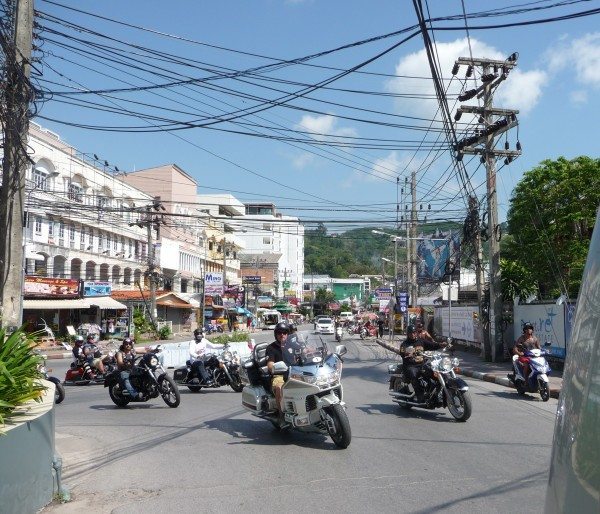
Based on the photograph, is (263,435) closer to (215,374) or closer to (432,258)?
(215,374)

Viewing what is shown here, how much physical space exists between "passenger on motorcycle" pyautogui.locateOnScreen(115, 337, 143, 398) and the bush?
254 inches

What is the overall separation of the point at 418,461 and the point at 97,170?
139ft

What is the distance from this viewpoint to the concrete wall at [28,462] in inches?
202

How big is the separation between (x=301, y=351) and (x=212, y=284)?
49.5m

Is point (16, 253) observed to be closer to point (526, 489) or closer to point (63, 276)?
point (526, 489)

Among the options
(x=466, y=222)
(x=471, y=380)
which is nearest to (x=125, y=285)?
(x=466, y=222)

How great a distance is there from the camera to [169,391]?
12812 mm

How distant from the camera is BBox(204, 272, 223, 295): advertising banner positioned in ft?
188

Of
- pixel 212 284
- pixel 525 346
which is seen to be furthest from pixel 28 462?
pixel 212 284

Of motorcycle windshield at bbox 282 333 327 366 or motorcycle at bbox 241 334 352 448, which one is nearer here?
motorcycle at bbox 241 334 352 448

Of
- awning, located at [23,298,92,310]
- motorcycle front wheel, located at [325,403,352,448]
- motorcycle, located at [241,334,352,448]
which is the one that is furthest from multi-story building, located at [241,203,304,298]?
motorcycle front wheel, located at [325,403,352,448]

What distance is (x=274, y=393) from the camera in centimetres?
932

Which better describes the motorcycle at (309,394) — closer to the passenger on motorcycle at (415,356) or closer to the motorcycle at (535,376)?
the passenger on motorcycle at (415,356)

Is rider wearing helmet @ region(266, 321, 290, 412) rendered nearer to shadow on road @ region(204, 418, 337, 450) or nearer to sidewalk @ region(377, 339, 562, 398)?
shadow on road @ region(204, 418, 337, 450)
